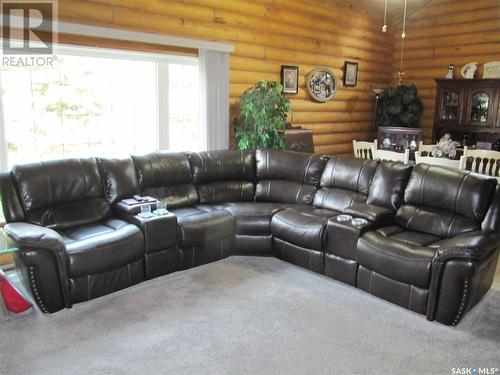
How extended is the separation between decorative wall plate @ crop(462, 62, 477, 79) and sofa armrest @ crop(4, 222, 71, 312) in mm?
6194

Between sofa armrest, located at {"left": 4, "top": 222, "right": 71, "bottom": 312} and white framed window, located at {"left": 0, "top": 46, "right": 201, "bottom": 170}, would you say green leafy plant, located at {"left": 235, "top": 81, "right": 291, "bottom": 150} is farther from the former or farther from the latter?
sofa armrest, located at {"left": 4, "top": 222, "right": 71, "bottom": 312}

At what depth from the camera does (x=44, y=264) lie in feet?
9.39

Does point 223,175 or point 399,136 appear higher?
point 399,136

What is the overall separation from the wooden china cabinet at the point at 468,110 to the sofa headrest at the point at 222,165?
11.6 ft

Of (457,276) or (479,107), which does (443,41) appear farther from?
(457,276)

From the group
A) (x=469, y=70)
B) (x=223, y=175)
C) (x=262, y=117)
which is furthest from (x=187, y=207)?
(x=469, y=70)

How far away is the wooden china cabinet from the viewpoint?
6.07m

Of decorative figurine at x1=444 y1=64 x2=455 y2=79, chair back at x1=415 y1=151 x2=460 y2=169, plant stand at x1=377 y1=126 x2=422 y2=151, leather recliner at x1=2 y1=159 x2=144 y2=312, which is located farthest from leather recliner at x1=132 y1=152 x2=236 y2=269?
decorative figurine at x1=444 y1=64 x2=455 y2=79

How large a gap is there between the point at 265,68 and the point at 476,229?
3.41 meters

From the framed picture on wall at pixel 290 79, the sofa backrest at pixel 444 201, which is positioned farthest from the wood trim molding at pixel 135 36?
the sofa backrest at pixel 444 201

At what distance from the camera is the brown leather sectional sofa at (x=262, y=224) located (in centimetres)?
293

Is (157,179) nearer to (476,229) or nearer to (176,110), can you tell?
(176,110)

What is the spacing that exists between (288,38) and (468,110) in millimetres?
2876

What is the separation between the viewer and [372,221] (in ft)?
11.5
